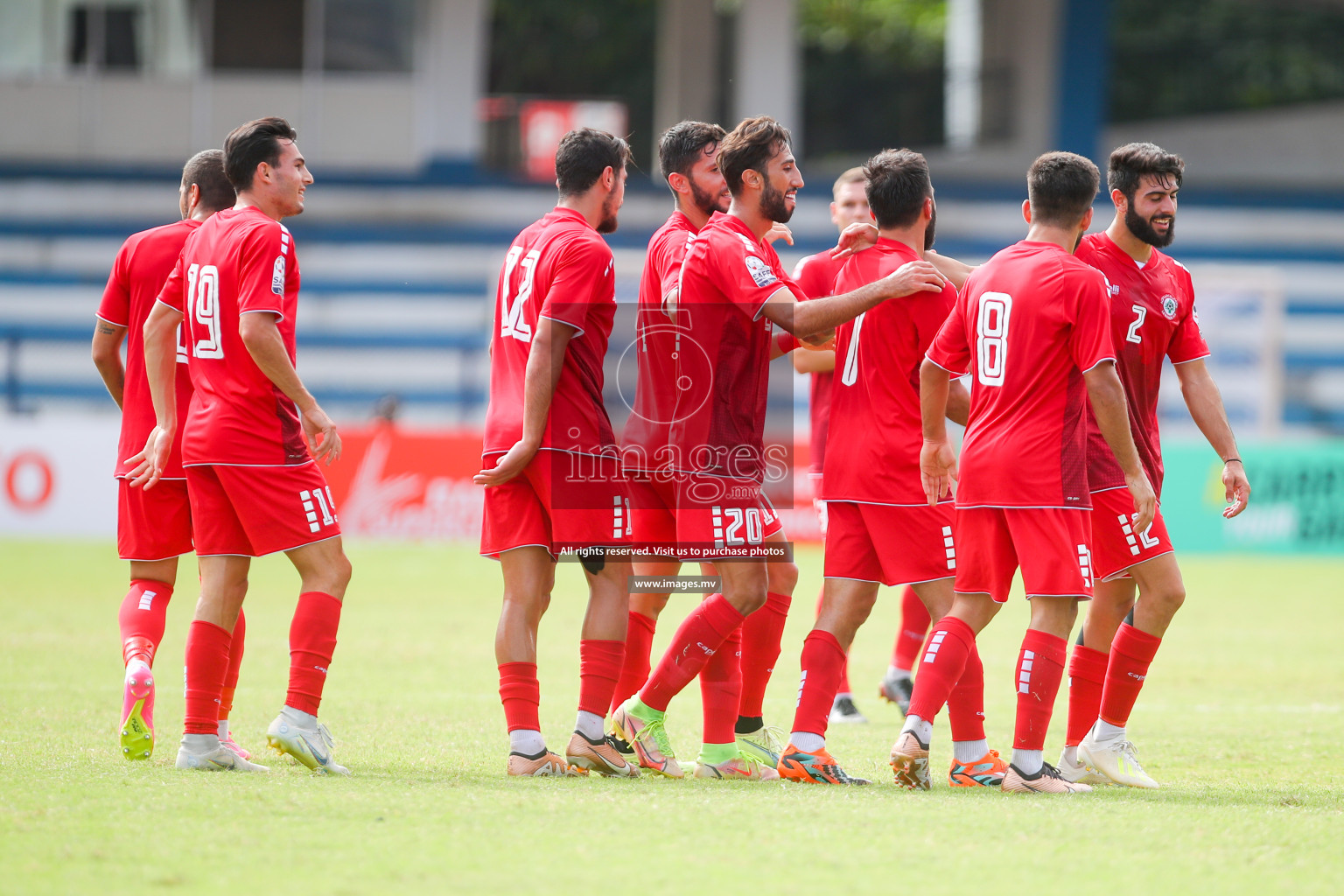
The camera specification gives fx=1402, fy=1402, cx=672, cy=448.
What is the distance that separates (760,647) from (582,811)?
1.39 m

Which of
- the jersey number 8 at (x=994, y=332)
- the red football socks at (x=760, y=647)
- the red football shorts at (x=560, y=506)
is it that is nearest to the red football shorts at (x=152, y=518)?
the red football shorts at (x=560, y=506)

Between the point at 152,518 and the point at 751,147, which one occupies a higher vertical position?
the point at 751,147

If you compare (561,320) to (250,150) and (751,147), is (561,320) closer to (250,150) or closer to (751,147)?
(751,147)

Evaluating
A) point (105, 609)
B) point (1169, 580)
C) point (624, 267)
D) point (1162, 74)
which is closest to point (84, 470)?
point (105, 609)

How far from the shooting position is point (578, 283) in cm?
503

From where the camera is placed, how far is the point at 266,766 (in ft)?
17.1

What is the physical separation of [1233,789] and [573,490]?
2649 mm

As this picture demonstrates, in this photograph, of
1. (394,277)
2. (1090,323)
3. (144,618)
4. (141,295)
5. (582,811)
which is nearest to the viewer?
(582,811)

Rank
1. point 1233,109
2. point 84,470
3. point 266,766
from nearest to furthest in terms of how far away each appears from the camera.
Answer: point 266,766, point 84,470, point 1233,109

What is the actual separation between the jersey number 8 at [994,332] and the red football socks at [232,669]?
293 cm

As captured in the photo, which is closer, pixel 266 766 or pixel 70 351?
pixel 266 766

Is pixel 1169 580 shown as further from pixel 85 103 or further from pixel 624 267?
pixel 85 103

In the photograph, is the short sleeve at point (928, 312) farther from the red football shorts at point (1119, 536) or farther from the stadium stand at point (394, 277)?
the stadium stand at point (394, 277)

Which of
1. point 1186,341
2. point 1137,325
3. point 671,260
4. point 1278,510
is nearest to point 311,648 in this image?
point 671,260
